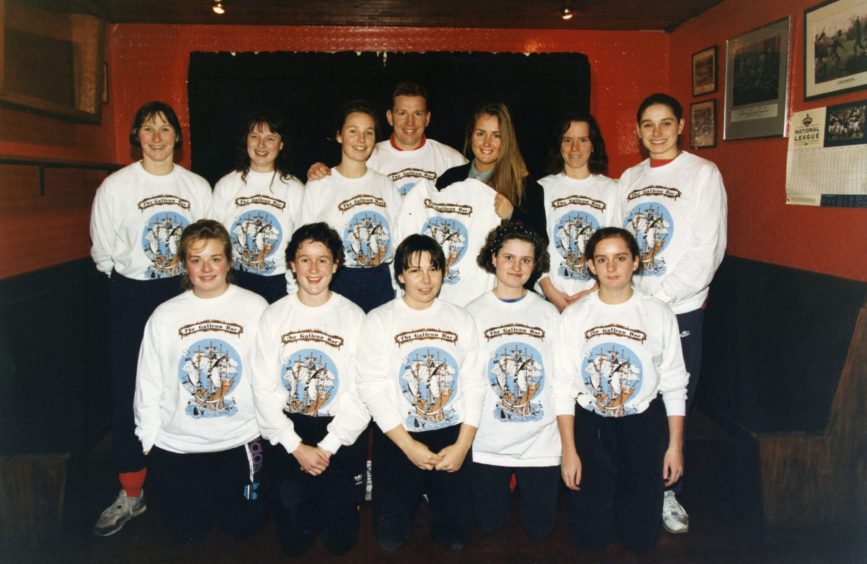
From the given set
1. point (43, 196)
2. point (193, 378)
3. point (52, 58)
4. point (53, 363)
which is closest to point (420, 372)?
point (193, 378)

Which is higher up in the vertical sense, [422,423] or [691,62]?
[691,62]

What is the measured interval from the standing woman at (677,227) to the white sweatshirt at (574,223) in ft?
0.51

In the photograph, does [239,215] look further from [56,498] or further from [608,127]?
[608,127]

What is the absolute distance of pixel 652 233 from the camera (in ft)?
7.92

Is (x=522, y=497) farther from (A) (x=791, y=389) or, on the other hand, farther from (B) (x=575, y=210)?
(A) (x=791, y=389)

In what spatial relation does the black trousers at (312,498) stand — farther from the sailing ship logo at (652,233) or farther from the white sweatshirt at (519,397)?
the sailing ship logo at (652,233)

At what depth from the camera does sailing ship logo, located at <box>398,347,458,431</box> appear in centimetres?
214

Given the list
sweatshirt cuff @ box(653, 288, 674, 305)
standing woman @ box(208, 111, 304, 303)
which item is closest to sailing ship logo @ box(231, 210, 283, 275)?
standing woman @ box(208, 111, 304, 303)

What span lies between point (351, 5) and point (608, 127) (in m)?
2.13

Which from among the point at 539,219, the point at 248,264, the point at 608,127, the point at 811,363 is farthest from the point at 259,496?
the point at 608,127

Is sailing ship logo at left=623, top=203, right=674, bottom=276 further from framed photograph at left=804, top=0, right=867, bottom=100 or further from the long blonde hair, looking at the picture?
framed photograph at left=804, top=0, right=867, bottom=100

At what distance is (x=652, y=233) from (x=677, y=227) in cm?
10

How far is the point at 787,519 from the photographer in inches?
86.4

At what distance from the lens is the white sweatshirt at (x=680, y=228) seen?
7.68 feet
